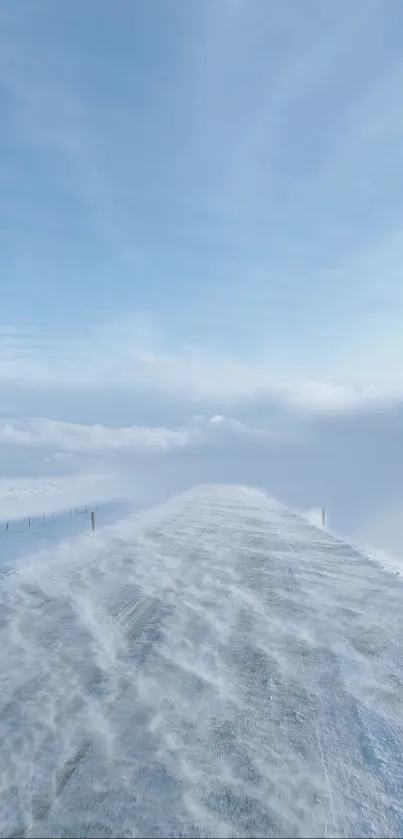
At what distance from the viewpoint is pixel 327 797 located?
4047 mm

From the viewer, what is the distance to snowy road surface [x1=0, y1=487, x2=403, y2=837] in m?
3.91

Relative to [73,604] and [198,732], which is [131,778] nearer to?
[198,732]

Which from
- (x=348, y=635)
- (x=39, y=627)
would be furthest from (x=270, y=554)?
(x=39, y=627)

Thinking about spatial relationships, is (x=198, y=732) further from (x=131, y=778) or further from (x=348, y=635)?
(x=348, y=635)

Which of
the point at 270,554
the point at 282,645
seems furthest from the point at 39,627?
the point at 270,554

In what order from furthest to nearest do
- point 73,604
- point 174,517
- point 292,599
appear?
point 174,517 < point 292,599 < point 73,604

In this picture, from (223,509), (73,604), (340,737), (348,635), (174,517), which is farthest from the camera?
(223,509)

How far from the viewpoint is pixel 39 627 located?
7816 mm

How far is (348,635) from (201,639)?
230 centimetres

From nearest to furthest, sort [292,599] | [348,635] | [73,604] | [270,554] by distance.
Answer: [348,635] → [73,604] → [292,599] → [270,554]

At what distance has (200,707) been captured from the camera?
543 centimetres

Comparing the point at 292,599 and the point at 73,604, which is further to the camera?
the point at 292,599

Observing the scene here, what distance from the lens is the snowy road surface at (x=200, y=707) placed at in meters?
3.91

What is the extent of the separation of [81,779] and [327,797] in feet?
6.77
